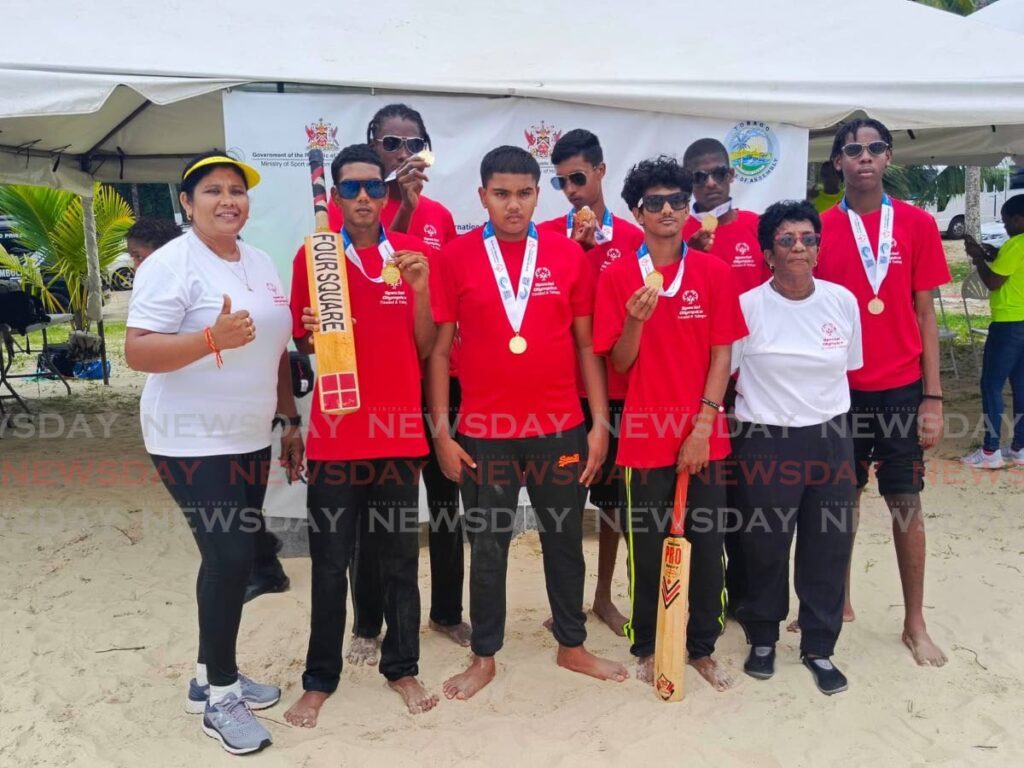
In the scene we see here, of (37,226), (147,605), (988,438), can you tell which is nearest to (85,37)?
(147,605)

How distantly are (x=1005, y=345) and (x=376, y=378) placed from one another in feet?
18.2

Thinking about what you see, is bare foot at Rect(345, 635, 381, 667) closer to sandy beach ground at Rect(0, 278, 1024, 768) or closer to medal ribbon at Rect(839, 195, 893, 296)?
sandy beach ground at Rect(0, 278, 1024, 768)

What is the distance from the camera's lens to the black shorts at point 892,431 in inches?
134

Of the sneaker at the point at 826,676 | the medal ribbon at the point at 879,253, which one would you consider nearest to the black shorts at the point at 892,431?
the medal ribbon at the point at 879,253

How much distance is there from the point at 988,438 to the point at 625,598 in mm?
3813

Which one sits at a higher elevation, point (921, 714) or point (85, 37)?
point (85, 37)

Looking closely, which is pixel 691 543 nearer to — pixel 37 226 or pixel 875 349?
pixel 875 349

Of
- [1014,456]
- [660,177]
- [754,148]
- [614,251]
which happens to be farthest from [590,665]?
[1014,456]

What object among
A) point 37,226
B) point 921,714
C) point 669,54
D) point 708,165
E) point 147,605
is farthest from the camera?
point 37,226

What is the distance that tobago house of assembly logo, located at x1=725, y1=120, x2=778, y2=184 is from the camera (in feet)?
Answer: 15.9

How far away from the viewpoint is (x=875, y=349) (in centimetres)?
337

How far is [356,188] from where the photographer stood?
293cm

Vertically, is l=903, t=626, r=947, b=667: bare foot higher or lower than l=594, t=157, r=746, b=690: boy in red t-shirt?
lower

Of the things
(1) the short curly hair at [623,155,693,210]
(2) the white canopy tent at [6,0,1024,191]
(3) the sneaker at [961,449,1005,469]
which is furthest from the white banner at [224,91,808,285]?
(3) the sneaker at [961,449,1005,469]
